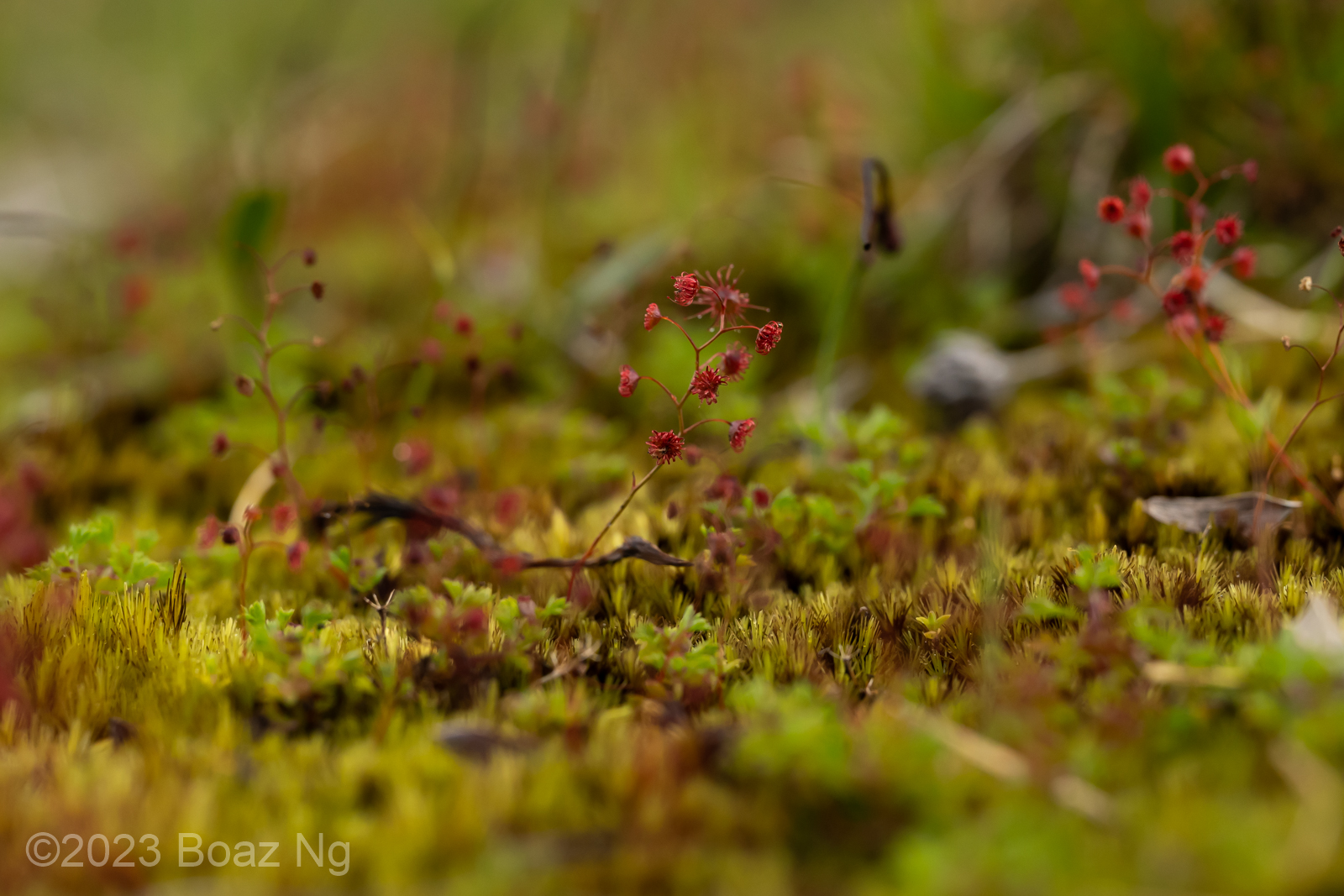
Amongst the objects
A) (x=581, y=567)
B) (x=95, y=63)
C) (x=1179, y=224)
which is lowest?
(x=581, y=567)

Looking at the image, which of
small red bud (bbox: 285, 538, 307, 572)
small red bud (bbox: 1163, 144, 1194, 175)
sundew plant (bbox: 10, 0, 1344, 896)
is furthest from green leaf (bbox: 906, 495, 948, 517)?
small red bud (bbox: 285, 538, 307, 572)

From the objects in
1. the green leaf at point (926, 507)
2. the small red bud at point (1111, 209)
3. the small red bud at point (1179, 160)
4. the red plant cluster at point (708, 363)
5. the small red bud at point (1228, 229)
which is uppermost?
the small red bud at point (1179, 160)

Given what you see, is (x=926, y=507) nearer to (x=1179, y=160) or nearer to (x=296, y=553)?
(x=1179, y=160)

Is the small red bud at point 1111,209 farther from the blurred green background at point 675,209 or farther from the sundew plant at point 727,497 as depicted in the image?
the blurred green background at point 675,209

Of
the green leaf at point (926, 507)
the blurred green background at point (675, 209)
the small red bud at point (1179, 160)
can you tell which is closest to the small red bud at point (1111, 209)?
the small red bud at point (1179, 160)

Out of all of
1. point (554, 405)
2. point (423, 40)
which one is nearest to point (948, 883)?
point (554, 405)

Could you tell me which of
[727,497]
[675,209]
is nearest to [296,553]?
[727,497]

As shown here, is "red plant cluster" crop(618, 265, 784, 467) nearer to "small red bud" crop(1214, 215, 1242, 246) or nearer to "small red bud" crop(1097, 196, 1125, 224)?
"small red bud" crop(1097, 196, 1125, 224)

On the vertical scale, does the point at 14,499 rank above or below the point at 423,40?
below

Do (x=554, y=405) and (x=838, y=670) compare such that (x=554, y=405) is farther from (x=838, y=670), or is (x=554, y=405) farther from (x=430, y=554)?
(x=838, y=670)
